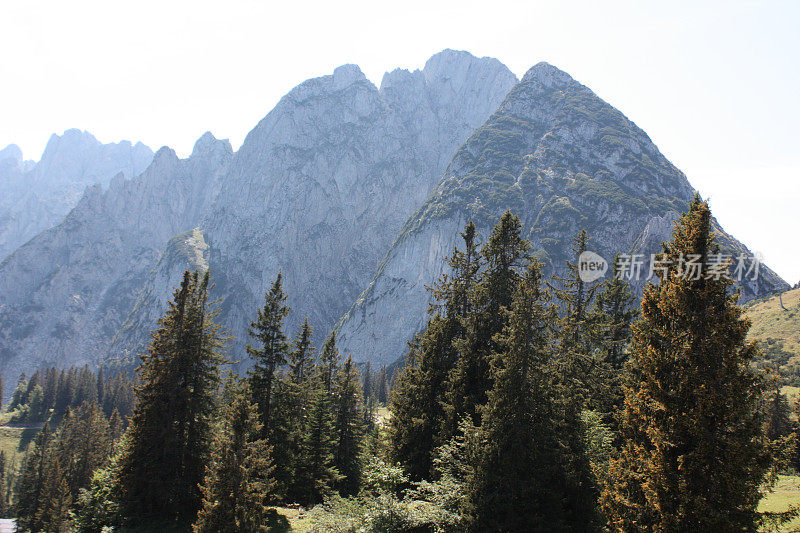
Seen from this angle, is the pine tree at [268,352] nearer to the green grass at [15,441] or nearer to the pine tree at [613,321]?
the pine tree at [613,321]

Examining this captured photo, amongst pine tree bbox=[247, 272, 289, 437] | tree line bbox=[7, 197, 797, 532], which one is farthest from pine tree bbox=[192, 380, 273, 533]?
pine tree bbox=[247, 272, 289, 437]

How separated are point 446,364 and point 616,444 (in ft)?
35.4

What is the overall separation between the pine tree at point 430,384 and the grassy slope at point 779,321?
115594 millimetres

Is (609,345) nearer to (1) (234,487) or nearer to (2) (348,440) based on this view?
(2) (348,440)

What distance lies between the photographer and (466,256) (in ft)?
98.1

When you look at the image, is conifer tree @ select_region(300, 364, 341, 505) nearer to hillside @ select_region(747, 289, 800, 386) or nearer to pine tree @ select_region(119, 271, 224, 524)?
pine tree @ select_region(119, 271, 224, 524)

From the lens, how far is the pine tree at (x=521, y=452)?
16375mm

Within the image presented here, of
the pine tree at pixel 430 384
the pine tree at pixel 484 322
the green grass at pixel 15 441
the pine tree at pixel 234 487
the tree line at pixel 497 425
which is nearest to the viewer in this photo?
the tree line at pixel 497 425

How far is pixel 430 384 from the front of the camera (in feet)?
90.0

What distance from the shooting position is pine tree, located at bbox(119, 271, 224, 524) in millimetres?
26250

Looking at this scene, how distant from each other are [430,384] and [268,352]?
13508 mm

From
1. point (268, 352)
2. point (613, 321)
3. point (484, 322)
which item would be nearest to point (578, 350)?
point (484, 322)

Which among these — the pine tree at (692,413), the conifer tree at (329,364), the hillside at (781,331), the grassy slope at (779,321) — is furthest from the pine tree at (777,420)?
the grassy slope at (779,321)

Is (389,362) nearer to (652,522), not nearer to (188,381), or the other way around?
(188,381)
